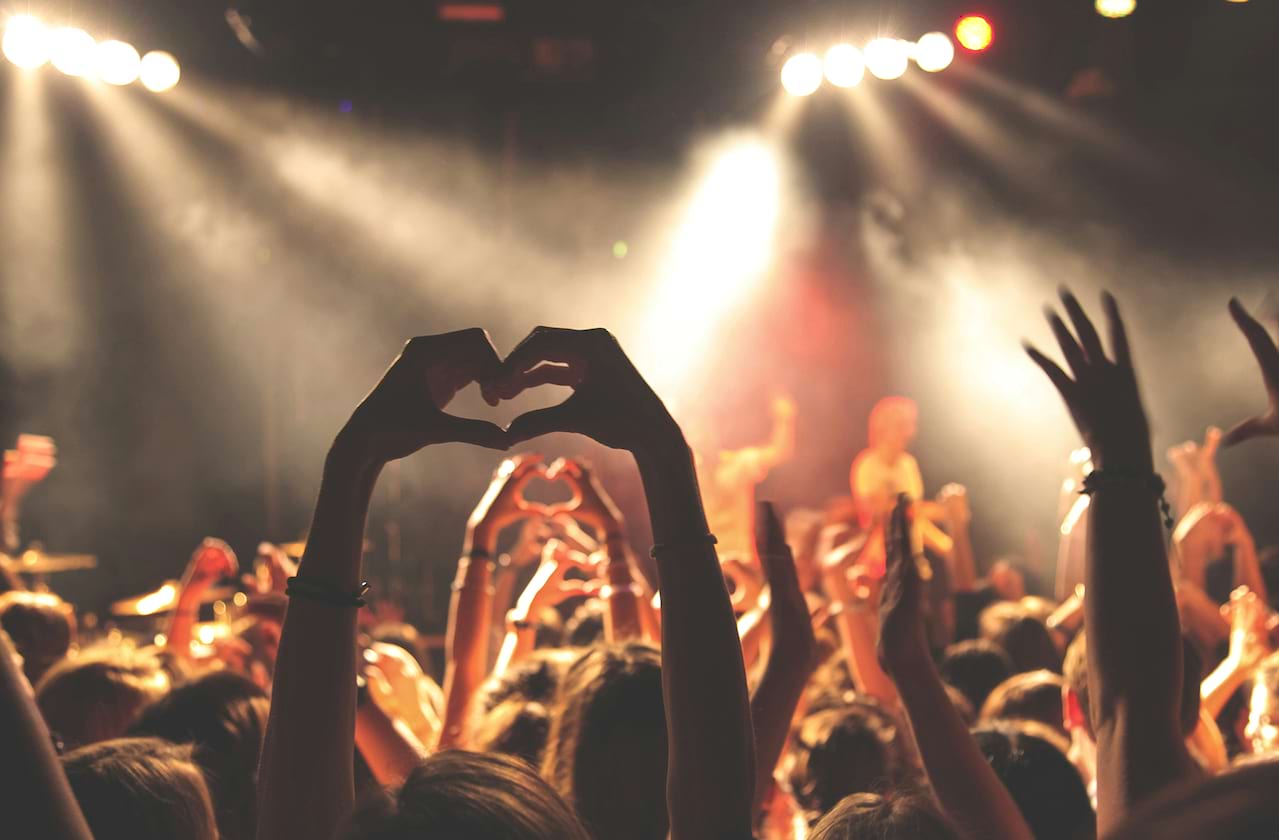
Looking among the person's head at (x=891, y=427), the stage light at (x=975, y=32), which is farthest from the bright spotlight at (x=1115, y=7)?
the person's head at (x=891, y=427)

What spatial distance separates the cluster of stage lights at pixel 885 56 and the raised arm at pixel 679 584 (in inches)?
327

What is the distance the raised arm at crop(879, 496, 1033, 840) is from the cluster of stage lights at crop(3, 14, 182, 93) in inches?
317

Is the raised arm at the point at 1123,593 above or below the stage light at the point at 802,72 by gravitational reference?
below

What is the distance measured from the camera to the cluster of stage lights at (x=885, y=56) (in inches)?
345

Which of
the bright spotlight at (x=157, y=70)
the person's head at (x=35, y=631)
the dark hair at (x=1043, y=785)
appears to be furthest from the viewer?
the bright spotlight at (x=157, y=70)

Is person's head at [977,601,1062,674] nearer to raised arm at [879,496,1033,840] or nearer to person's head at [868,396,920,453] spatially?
raised arm at [879,496,1033,840]

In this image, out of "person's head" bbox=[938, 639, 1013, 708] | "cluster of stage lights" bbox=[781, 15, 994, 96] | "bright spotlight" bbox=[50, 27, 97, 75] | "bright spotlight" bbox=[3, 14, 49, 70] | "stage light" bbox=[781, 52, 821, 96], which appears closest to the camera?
"person's head" bbox=[938, 639, 1013, 708]

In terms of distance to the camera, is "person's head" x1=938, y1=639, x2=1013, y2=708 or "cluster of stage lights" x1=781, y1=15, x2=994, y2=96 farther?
"cluster of stage lights" x1=781, y1=15, x2=994, y2=96

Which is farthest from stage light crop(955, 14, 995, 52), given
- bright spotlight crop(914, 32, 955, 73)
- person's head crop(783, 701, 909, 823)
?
person's head crop(783, 701, 909, 823)

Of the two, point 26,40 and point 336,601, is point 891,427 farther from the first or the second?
point 336,601

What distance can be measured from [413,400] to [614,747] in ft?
1.99

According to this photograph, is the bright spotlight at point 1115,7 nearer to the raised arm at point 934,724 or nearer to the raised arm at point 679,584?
the raised arm at point 934,724

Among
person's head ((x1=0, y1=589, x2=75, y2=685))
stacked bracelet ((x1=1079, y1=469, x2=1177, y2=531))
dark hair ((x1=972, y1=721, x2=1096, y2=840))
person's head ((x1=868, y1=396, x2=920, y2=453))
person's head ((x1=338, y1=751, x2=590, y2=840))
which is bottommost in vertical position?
dark hair ((x1=972, y1=721, x2=1096, y2=840))

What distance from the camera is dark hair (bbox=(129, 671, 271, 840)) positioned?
1932mm
